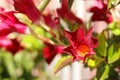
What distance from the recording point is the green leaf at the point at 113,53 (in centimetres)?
57

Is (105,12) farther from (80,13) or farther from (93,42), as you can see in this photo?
(80,13)

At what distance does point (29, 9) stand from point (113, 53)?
163 mm

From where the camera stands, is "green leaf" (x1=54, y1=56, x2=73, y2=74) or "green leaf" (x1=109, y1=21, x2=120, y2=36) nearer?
"green leaf" (x1=54, y1=56, x2=73, y2=74)

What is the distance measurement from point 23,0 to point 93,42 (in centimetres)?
12

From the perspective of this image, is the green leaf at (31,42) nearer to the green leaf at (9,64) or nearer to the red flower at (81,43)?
the green leaf at (9,64)

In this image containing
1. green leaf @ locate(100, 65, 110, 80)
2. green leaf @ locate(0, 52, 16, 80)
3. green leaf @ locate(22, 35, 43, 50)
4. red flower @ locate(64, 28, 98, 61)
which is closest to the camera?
red flower @ locate(64, 28, 98, 61)

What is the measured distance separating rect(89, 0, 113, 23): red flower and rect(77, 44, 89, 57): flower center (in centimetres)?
13

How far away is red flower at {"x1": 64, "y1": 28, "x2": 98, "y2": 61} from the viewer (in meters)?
0.47

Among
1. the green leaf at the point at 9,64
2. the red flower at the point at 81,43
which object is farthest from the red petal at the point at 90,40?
the green leaf at the point at 9,64

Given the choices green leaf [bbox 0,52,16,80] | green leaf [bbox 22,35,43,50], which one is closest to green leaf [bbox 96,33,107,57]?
green leaf [bbox 22,35,43,50]

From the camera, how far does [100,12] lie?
0.61m

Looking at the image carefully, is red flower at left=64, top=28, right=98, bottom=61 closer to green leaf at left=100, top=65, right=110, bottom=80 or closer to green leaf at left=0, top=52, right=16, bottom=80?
A: green leaf at left=100, top=65, right=110, bottom=80

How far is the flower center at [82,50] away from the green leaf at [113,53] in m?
0.10

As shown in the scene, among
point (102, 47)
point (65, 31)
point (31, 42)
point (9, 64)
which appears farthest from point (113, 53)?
point (9, 64)
